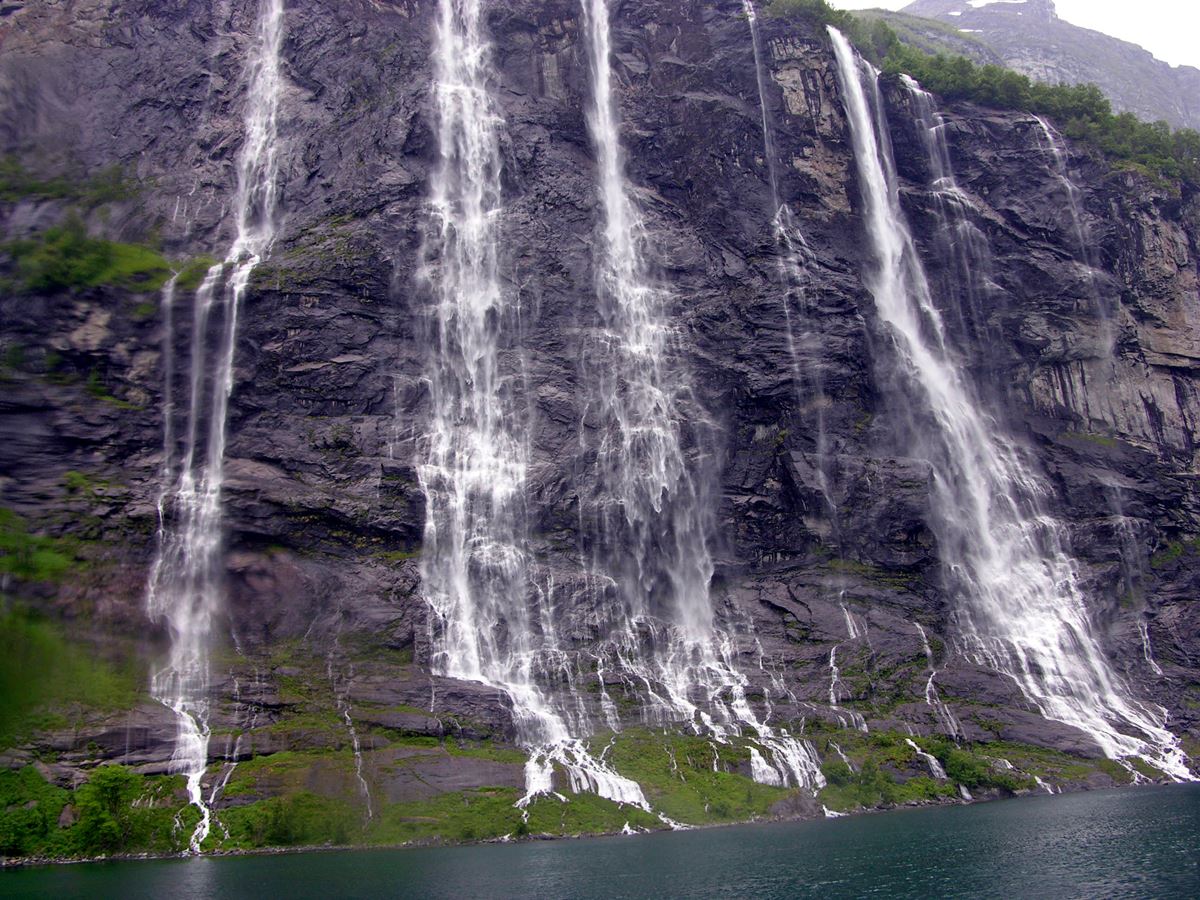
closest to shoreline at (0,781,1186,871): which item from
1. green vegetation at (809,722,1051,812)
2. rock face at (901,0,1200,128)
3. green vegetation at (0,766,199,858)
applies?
green vegetation at (0,766,199,858)

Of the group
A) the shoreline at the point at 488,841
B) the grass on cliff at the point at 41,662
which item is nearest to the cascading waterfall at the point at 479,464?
the shoreline at the point at 488,841

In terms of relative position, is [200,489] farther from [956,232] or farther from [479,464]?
[956,232]

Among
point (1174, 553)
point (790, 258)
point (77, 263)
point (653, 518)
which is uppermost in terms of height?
point (790, 258)

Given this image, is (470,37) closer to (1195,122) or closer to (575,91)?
(575,91)

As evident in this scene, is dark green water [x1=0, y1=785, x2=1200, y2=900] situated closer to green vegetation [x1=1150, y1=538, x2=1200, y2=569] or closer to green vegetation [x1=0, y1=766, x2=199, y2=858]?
green vegetation [x1=0, y1=766, x2=199, y2=858]

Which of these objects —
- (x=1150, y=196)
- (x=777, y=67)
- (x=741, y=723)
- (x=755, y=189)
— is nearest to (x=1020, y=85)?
(x=1150, y=196)

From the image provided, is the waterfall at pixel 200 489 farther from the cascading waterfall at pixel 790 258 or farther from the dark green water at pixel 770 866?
the cascading waterfall at pixel 790 258

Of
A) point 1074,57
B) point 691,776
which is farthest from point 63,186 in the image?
point 1074,57
